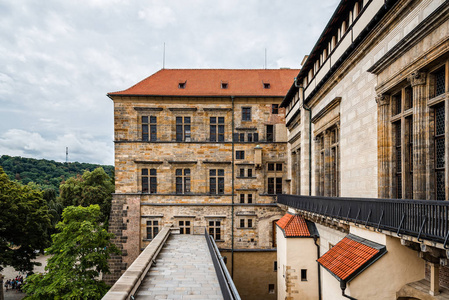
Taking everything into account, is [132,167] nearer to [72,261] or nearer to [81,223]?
[81,223]

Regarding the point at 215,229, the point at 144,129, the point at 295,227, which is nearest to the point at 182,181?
the point at 215,229

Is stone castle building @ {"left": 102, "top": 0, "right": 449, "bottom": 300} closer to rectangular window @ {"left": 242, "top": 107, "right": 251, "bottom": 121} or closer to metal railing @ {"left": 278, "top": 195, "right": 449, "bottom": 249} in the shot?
metal railing @ {"left": 278, "top": 195, "right": 449, "bottom": 249}

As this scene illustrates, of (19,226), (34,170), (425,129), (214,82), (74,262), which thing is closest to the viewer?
(425,129)

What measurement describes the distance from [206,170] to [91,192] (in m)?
Answer: 22.5

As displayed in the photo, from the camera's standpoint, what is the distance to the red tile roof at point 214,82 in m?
24.9

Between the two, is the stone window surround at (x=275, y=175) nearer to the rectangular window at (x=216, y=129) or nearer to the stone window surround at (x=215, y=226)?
the rectangular window at (x=216, y=129)

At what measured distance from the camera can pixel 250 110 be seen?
25.2m

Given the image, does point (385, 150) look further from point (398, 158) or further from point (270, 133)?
point (270, 133)

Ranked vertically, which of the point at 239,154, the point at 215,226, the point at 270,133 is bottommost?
the point at 215,226

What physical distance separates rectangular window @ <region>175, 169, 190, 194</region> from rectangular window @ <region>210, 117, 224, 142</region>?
339 cm

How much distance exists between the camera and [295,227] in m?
15.4

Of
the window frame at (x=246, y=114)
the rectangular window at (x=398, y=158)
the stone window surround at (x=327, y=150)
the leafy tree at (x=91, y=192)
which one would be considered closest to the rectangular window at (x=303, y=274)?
the stone window surround at (x=327, y=150)

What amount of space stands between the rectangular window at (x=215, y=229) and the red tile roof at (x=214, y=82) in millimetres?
10189

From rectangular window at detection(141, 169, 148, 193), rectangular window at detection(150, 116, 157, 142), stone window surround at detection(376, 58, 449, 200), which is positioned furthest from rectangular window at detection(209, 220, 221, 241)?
stone window surround at detection(376, 58, 449, 200)
